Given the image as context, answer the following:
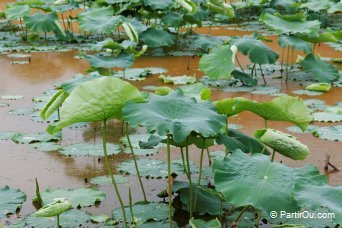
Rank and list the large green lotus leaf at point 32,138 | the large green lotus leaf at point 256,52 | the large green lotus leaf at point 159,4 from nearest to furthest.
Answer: the large green lotus leaf at point 32,138 < the large green lotus leaf at point 256,52 < the large green lotus leaf at point 159,4

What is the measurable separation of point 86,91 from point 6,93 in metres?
2.06

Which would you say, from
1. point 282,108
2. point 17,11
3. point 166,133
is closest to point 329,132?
point 282,108

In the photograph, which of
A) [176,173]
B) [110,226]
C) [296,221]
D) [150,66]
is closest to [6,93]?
[150,66]

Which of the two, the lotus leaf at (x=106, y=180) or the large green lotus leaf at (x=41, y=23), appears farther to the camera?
the large green lotus leaf at (x=41, y=23)

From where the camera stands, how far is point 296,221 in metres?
1.84

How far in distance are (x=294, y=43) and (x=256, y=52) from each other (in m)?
0.30

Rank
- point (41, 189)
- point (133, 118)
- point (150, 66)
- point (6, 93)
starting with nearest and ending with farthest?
point (133, 118), point (41, 189), point (6, 93), point (150, 66)

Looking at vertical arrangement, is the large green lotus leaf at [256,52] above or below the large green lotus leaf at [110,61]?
below

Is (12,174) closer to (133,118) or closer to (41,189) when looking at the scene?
(41,189)

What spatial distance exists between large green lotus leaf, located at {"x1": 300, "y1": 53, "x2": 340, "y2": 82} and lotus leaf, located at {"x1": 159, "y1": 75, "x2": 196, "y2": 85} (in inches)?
27.7

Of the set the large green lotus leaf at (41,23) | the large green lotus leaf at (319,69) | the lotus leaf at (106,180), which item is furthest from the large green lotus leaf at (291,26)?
the large green lotus leaf at (41,23)

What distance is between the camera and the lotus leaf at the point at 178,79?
12.2 ft

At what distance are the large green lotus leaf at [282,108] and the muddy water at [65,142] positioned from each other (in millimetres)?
440

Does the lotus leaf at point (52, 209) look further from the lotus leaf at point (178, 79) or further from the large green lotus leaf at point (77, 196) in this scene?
the lotus leaf at point (178, 79)
